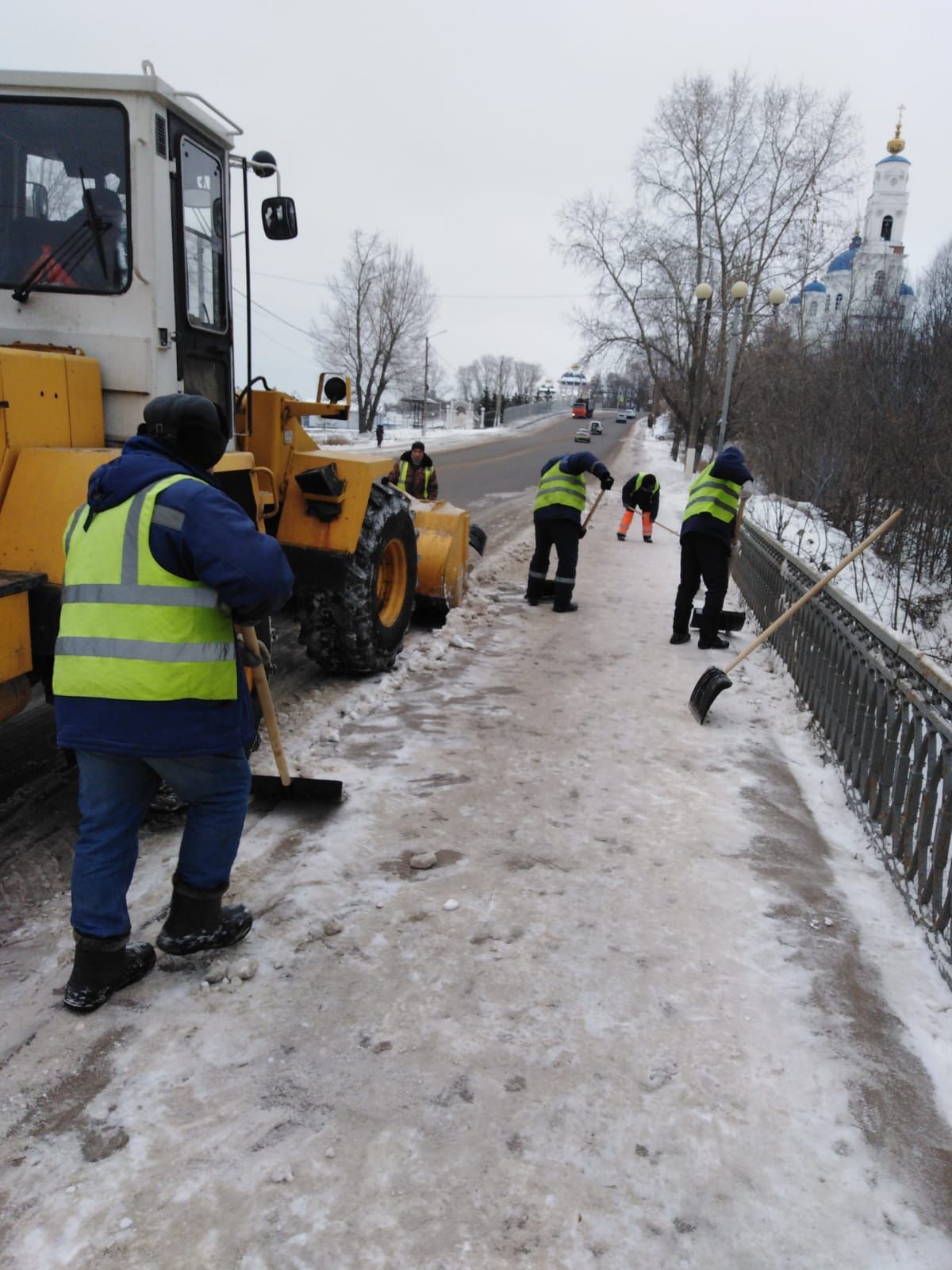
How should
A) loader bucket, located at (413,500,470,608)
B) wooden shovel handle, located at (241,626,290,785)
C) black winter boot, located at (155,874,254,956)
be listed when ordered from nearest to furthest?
black winter boot, located at (155,874,254,956)
wooden shovel handle, located at (241,626,290,785)
loader bucket, located at (413,500,470,608)

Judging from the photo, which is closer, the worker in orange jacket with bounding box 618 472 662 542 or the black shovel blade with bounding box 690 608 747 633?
the black shovel blade with bounding box 690 608 747 633

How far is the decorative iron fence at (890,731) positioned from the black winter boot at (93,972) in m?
2.79

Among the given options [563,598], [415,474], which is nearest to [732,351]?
[415,474]

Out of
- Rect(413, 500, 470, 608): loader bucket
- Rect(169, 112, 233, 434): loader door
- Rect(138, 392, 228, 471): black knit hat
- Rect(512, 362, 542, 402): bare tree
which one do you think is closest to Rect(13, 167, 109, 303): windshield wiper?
Rect(169, 112, 233, 434): loader door

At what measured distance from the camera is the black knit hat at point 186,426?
2.58 m

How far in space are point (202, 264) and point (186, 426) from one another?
88.1 inches

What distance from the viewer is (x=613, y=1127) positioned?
233 centimetres

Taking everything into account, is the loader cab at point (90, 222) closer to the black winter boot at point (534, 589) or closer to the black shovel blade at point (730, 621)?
the black winter boot at point (534, 589)

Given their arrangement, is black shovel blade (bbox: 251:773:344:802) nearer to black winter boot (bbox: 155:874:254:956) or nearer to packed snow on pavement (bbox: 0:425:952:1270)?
packed snow on pavement (bbox: 0:425:952:1270)

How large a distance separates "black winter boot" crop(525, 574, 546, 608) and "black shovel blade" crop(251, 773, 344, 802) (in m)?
4.83

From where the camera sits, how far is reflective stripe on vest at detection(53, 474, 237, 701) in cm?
244

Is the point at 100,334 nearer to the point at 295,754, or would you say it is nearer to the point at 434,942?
the point at 295,754

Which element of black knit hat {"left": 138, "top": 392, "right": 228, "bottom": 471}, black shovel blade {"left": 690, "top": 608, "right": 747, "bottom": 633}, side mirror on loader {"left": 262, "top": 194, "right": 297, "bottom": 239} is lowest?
black shovel blade {"left": 690, "top": 608, "right": 747, "bottom": 633}

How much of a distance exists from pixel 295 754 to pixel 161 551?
7.74 ft
